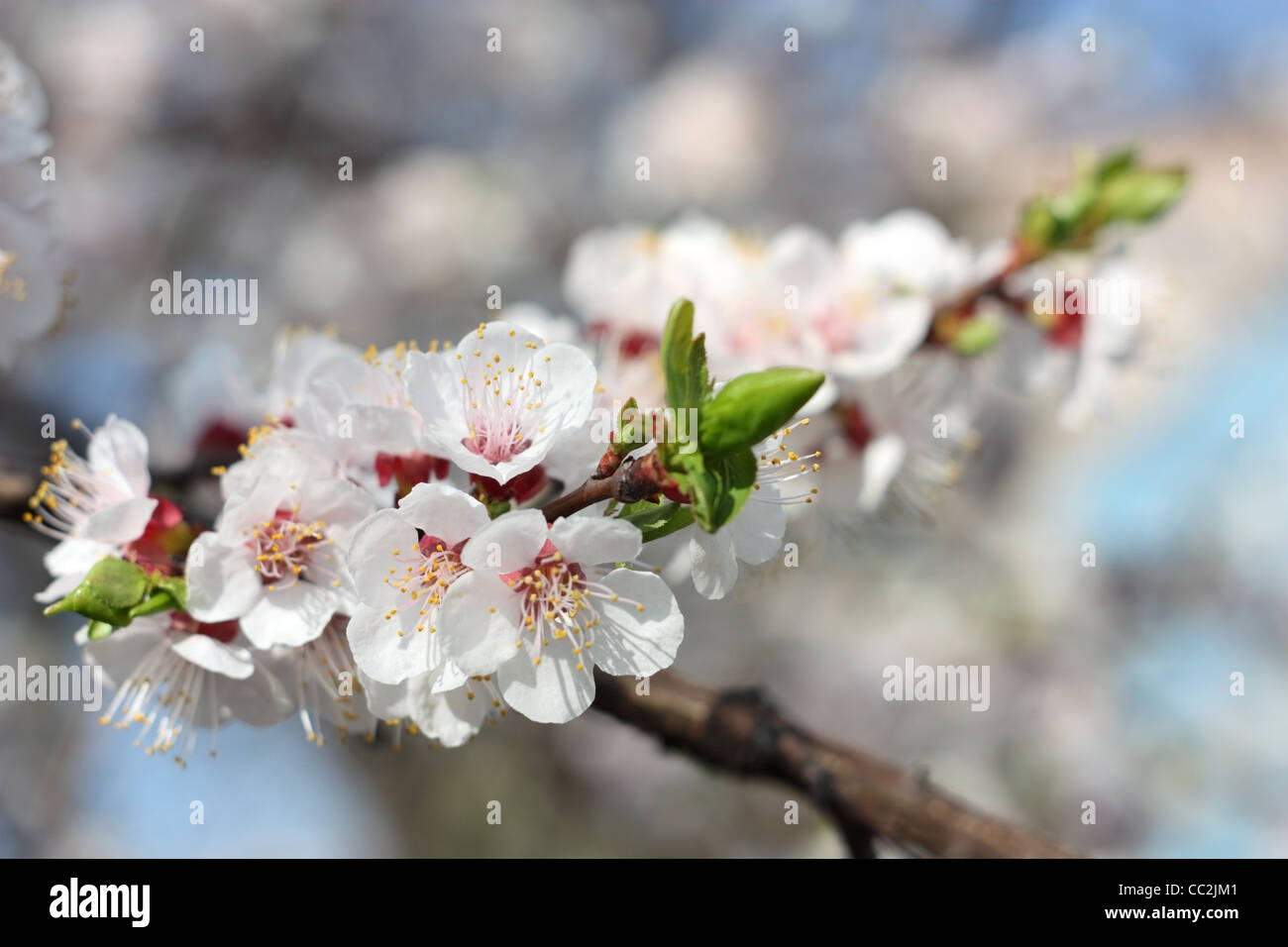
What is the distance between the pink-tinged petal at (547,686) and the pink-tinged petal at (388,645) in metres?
0.07

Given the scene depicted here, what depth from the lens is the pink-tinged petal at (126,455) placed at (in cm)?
101

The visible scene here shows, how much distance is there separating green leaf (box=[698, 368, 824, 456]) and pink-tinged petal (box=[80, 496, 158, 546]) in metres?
0.54

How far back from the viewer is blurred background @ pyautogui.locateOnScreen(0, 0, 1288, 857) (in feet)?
14.3

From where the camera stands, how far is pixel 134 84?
174 inches

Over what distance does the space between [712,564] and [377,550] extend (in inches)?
10.9

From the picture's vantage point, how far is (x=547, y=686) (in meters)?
0.85

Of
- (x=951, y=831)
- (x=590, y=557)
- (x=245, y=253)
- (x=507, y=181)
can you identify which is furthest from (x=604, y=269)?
(x=507, y=181)

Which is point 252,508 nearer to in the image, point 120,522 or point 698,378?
point 120,522

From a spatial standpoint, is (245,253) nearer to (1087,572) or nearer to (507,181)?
(507,181)

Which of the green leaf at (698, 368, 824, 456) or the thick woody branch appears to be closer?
the green leaf at (698, 368, 824, 456)

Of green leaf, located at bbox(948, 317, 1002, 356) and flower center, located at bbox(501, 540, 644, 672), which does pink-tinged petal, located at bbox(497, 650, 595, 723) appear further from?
green leaf, located at bbox(948, 317, 1002, 356)

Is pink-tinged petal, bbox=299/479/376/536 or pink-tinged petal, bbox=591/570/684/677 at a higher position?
pink-tinged petal, bbox=299/479/376/536

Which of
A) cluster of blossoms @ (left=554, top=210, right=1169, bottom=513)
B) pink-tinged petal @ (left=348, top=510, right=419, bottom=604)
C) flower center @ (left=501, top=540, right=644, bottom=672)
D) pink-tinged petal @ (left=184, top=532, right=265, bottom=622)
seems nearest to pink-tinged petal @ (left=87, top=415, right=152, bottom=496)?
pink-tinged petal @ (left=184, top=532, right=265, bottom=622)

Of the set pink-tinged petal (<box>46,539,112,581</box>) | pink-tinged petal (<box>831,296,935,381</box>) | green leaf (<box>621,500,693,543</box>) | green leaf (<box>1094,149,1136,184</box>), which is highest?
green leaf (<box>1094,149,1136,184</box>)
